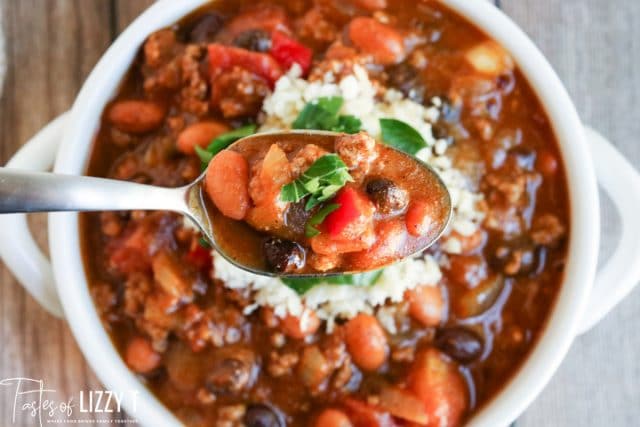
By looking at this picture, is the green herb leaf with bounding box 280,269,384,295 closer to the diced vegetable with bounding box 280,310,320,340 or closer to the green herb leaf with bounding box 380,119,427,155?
the diced vegetable with bounding box 280,310,320,340

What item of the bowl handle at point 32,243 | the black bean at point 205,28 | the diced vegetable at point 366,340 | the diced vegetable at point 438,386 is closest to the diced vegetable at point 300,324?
the diced vegetable at point 366,340

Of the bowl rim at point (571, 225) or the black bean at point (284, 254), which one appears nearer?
the black bean at point (284, 254)

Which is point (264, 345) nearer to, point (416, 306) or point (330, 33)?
point (416, 306)

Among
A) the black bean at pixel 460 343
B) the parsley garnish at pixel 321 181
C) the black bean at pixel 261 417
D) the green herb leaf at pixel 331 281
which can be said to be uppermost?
the parsley garnish at pixel 321 181

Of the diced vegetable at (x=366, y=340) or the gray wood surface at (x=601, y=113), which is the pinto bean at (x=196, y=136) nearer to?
the diced vegetable at (x=366, y=340)

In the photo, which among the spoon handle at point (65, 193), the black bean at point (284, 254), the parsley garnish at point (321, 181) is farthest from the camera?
the black bean at point (284, 254)

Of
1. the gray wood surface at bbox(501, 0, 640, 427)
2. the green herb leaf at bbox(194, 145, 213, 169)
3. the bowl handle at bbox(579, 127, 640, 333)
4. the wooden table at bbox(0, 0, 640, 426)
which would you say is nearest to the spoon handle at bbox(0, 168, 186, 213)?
the green herb leaf at bbox(194, 145, 213, 169)

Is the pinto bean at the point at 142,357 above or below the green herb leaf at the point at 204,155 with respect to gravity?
below

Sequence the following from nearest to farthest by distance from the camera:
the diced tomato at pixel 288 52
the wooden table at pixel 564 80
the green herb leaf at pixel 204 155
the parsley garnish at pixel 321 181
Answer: the parsley garnish at pixel 321 181 < the green herb leaf at pixel 204 155 < the diced tomato at pixel 288 52 < the wooden table at pixel 564 80
